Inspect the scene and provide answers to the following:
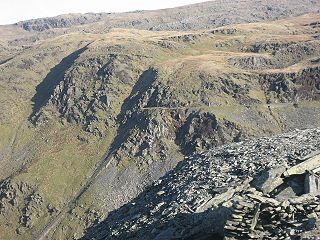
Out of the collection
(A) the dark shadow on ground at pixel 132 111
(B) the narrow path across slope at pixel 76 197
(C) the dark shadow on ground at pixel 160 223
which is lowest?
(B) the narrow path across slope at pixel 76 197

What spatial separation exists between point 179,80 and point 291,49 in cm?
4955

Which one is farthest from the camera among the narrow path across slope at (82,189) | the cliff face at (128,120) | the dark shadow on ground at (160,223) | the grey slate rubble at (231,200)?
the cliff face at (128,120)

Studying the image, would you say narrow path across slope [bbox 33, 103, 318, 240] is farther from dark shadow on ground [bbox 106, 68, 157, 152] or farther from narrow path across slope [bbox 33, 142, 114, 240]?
dark shadow on ground [bbox 106, 68, 157, 152]

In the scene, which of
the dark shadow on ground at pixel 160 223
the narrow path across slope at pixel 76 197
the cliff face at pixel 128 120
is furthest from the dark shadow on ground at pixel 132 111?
the dark shadow on ground at pixel 160 223

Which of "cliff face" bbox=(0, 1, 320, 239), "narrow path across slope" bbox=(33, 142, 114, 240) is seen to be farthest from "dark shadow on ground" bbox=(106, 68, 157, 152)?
"narrow path across slope" bbox=(33, 142, 114, 240)

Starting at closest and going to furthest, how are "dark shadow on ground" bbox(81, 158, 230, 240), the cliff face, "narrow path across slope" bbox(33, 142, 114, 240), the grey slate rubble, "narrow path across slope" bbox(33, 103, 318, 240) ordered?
the grey slate rubble
"dark shadow on ground" bbox(81, 158, 230, 240)
"narrow path across slope" bbox(33, 142, 114, 240)
"narrow path across slope" bbox(33, 103, 318, 240)
the cliff face

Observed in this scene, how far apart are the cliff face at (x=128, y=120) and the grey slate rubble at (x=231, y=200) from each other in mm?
75467

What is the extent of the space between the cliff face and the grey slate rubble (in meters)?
75.5

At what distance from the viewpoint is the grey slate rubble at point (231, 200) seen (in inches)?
705

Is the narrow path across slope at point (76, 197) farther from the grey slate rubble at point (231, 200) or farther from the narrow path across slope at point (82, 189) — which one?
the grey slate rubble at point (231, 200)

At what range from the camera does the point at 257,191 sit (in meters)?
24.3

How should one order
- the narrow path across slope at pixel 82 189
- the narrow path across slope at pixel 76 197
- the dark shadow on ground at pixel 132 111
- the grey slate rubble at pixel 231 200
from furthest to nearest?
the dark shadow on ground at pixel 132 111 → the narrow path across slope at pixel 82 189 → the narrow path across slope at pixel 76 197 → the grey slate rubble at pixel 231 200

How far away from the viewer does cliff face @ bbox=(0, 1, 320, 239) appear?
4737 inches

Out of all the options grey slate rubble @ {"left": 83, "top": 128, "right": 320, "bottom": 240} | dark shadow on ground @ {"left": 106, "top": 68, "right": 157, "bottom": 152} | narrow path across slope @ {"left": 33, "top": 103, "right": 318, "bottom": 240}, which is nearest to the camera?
grey slate rubble @ {"left": 83, "top": 128, "right": 320, "bottom": 240}
